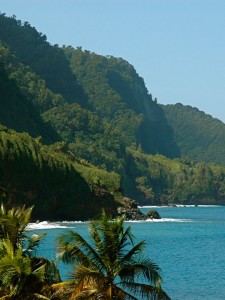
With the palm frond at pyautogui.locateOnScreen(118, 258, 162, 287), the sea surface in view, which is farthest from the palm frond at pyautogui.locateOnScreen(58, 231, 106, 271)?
the sea surface

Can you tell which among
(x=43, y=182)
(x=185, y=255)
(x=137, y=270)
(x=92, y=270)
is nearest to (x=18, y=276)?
(x=92, y=270)

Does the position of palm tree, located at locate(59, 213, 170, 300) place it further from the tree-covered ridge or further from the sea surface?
the tree-covered ridge

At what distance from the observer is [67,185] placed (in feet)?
626

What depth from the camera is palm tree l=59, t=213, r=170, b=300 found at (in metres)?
29.3

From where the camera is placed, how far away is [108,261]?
2995 centimetres

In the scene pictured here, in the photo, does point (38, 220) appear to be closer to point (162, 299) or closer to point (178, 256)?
point (178, 256)

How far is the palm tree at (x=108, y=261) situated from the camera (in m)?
29.3

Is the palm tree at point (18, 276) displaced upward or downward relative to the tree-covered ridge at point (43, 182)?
downward

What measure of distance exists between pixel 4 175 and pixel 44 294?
140 meters

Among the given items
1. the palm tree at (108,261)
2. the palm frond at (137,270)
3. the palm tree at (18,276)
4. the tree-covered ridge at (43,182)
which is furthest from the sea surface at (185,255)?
the tree-covered ridge at (43,182)

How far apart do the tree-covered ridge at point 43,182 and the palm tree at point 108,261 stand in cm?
13711

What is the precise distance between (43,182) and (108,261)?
505 ft

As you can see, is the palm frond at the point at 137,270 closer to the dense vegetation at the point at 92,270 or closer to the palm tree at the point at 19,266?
the dense vegetation at the point at 92,270

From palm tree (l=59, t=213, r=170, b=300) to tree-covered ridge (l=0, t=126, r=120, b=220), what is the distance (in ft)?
450
